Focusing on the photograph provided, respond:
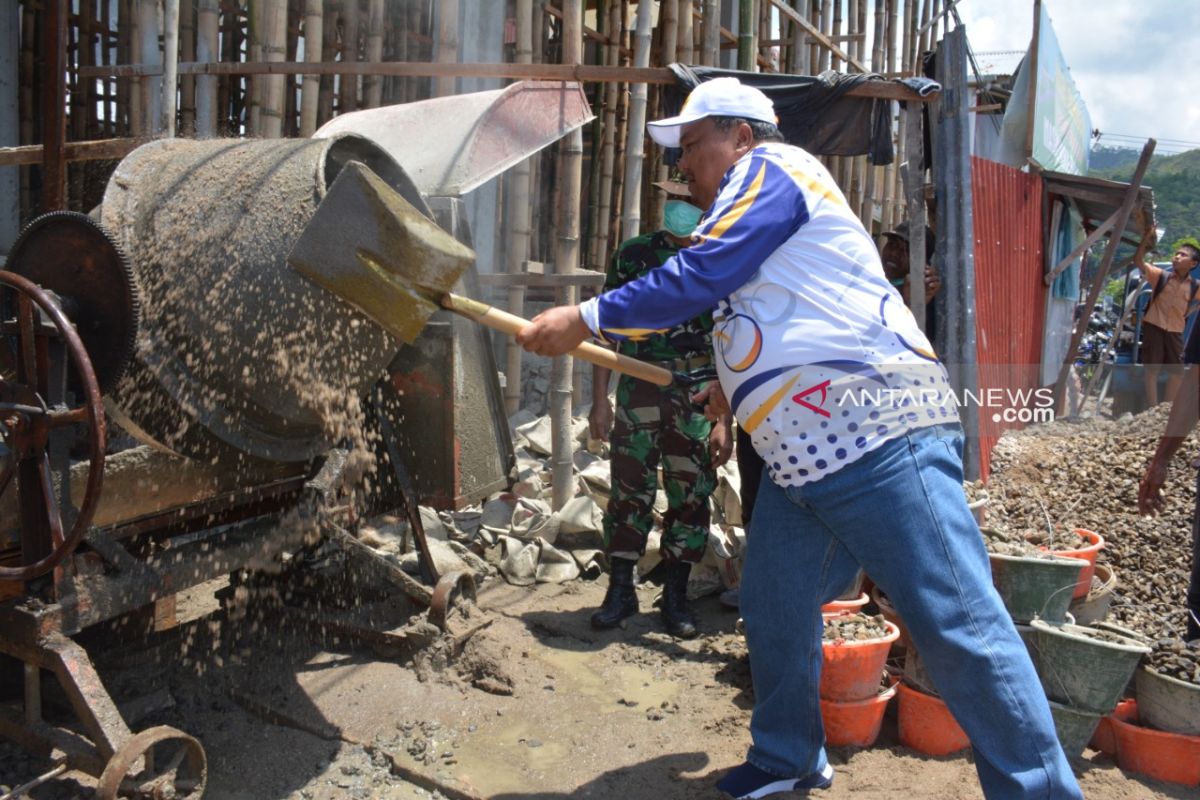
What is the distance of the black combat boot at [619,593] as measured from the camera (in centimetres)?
396

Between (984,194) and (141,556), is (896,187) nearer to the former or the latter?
(984,194)

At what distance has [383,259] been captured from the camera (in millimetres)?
2531

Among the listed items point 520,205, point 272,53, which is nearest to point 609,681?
point 520,205

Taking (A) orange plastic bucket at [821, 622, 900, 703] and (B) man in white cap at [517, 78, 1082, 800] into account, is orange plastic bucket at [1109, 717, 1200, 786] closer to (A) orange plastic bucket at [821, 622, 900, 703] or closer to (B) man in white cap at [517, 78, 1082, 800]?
(A) orange plastic bucket at [821, 622, 900, 703]

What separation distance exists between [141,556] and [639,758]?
5.32 feet

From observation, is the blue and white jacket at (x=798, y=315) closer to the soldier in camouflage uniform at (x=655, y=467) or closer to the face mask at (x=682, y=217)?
the face mask at (x=682, y=217)

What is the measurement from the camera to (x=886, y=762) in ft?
9.36

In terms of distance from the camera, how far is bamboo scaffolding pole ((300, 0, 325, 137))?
5.23m

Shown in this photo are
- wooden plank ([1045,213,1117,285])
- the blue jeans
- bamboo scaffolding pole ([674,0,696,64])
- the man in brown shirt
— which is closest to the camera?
the blue jeans

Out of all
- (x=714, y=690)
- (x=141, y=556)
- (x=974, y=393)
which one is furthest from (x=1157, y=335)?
(x=141, y=556)

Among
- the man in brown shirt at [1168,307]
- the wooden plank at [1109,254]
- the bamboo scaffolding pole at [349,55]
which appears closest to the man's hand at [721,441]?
the bamboo scaffolding pole at [349,55]

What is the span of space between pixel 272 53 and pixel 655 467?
3103mm

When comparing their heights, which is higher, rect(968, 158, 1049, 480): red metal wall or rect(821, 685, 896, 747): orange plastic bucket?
rect(968, 158, 1049, 480): red metal wall

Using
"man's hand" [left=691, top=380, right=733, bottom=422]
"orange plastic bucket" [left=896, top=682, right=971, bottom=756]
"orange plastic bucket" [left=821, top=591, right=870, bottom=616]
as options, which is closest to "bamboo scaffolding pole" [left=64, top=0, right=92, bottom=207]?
"man's hand" [left=691, top=380, right=733, bottom=422]
